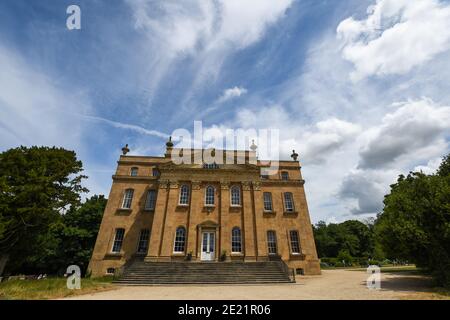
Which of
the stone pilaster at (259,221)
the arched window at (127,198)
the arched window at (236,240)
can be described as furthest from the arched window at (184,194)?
the stone pilaster at (259,221)

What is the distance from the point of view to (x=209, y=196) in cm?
2323

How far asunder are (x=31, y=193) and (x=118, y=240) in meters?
8.66

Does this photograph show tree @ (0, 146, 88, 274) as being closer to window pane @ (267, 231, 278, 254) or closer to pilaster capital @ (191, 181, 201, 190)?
pilaster capital @ (191, 181, 201, 190)

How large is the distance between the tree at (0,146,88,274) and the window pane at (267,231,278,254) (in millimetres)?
18280

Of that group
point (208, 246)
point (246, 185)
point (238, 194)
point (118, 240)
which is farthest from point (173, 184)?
point (118, 240)

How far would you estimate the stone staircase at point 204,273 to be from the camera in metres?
15.9

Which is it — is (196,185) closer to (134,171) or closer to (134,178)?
(134,178)

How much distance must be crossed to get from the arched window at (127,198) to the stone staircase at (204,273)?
7.64m

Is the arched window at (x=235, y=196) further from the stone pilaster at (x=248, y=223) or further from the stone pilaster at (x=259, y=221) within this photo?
the stone pilaster at (x=259, y=221)

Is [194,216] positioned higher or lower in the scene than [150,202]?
lower

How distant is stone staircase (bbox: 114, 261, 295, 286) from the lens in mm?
15855

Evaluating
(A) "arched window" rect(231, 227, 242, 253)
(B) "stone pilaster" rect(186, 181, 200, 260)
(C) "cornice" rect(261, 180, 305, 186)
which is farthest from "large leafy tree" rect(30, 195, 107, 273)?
(C) "cornice" rect(261, 180, 305, 186)
